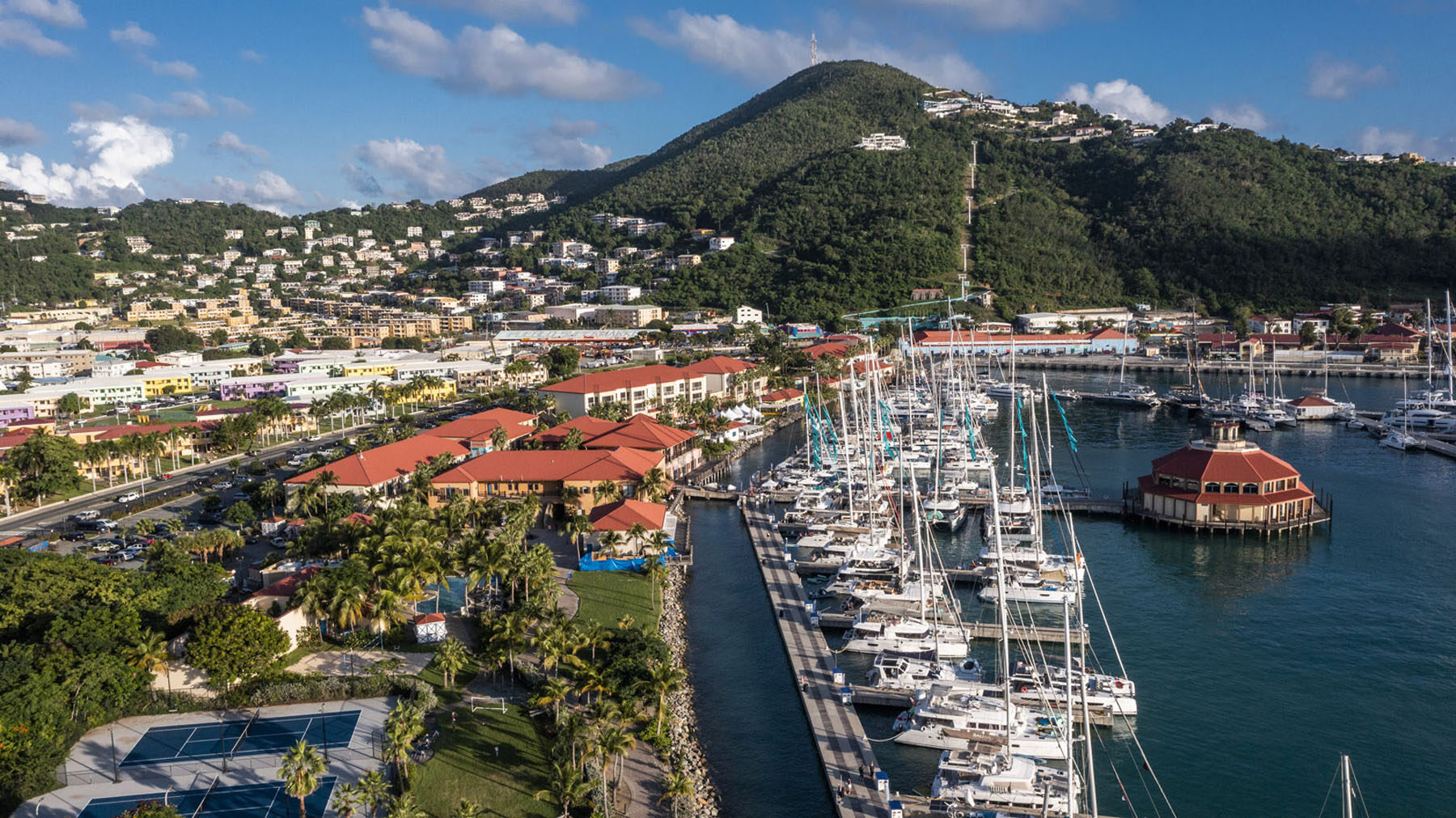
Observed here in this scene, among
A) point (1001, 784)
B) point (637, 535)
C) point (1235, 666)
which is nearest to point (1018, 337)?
point (637, 535)

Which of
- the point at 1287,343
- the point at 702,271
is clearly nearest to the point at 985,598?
the point at 1287,343

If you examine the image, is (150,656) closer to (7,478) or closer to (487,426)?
(7,478)

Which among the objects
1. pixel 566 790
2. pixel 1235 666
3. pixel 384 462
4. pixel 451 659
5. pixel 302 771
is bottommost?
pixel 1235 666

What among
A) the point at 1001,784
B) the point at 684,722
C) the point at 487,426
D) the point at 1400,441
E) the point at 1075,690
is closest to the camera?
the point at 1001,784

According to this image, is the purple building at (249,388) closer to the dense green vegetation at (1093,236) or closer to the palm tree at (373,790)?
the dense green vegetation at (1093,236)

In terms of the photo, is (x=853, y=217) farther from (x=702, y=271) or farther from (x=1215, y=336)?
(x=1215, y=336)

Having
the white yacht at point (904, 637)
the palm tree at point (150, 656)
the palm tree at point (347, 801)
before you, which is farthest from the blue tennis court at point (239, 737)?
the white yacht at point (904, 637)
